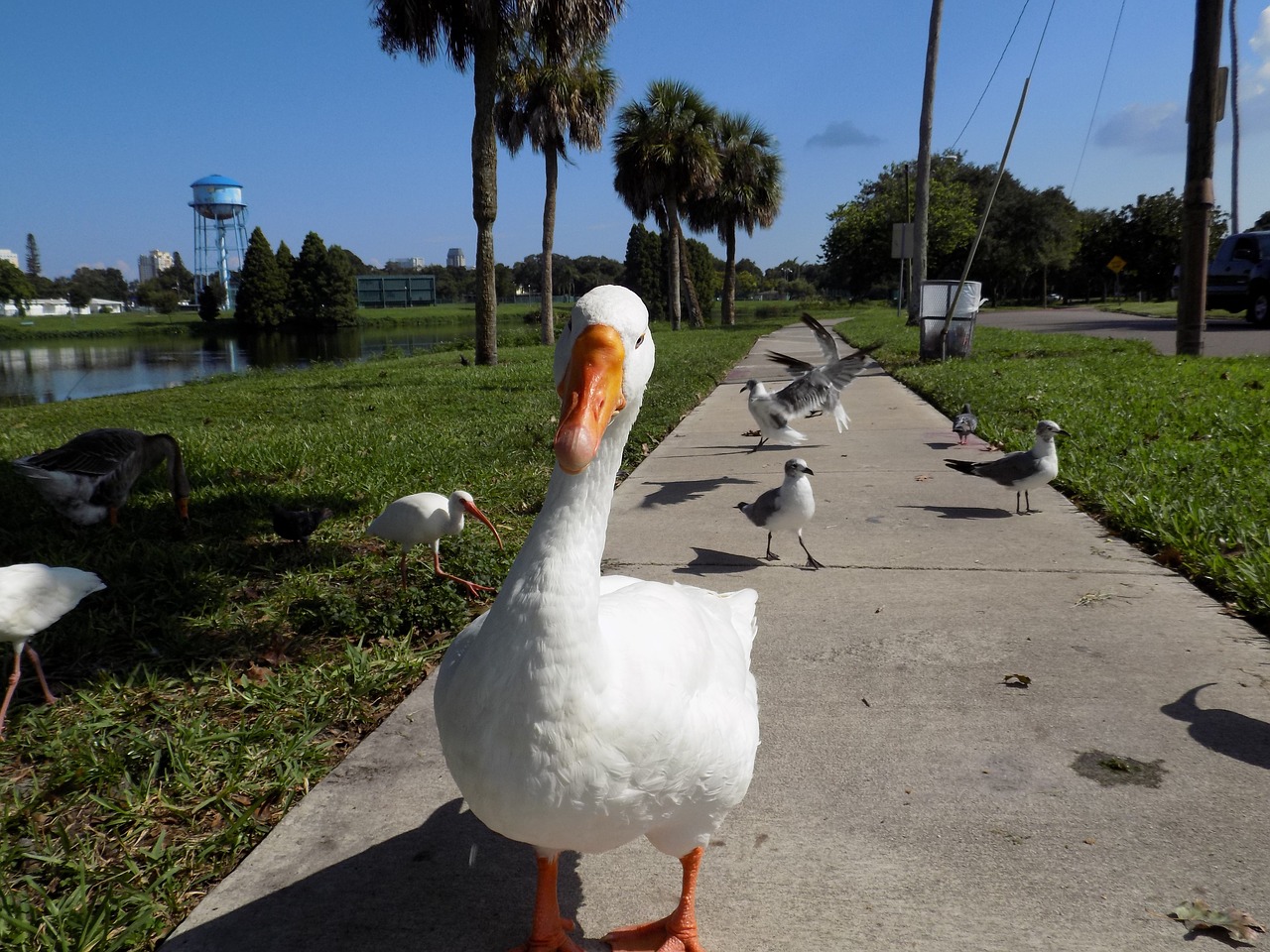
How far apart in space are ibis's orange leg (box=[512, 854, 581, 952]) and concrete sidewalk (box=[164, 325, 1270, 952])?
0.09 metres

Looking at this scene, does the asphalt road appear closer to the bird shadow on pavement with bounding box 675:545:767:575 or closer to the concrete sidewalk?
the bird shadow on pavement with bounding box 675:545:767:575

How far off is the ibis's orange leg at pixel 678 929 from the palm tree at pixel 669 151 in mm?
33167

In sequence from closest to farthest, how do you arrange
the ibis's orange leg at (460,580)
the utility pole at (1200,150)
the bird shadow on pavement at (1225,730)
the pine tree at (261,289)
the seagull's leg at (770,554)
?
the bird shadow on pavement at (1225,730) < the ibis's orange leg at (460,580) < the seagull's leg at (770,554) < the utility pole at (1200,150) < the pine tree at (261,289)

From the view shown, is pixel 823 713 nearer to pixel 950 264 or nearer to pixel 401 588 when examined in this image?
pixel 401 588

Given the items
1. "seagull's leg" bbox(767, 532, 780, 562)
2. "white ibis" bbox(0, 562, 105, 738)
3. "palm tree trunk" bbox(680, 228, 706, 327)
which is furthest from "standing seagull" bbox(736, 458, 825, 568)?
"palm tree trunk" bbox(680, 228, 706, 327)

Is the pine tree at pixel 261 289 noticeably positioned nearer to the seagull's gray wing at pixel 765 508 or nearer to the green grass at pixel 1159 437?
the green grass at pixel 1159 437

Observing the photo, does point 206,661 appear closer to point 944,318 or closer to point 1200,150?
point 944,318

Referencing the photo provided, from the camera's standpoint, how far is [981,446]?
23.2 ft

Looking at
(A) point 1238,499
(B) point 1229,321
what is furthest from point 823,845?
(B) point 1229,321

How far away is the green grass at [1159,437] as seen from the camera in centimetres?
402

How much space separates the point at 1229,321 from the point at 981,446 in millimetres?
19808

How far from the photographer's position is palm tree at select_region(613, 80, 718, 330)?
32.6 meters

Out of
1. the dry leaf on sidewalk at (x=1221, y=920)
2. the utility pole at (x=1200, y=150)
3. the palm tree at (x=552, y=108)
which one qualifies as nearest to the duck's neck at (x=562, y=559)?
the dry leaf on sidewalk at (x=1221, y=920)

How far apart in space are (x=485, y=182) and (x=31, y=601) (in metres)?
13.8
